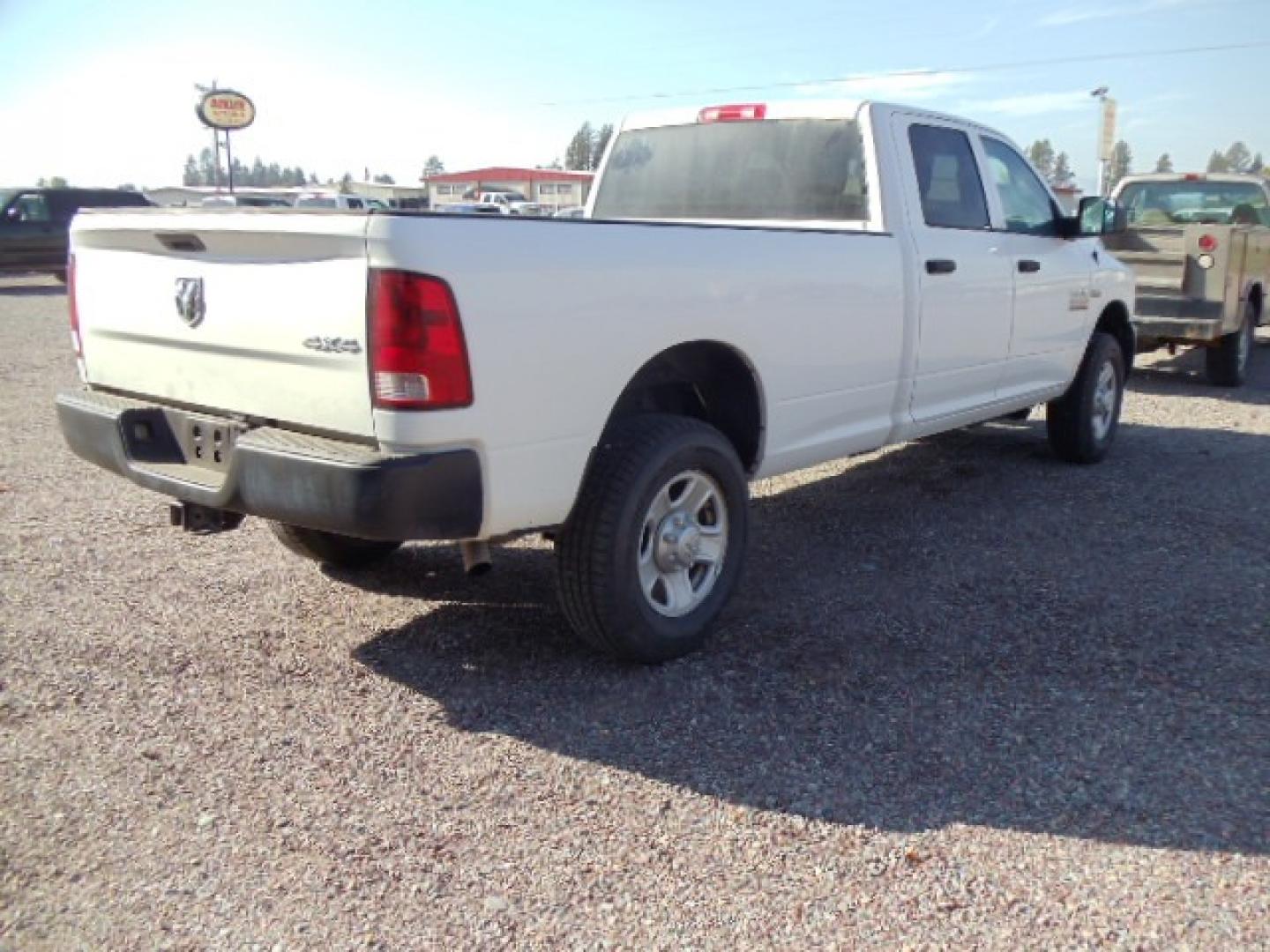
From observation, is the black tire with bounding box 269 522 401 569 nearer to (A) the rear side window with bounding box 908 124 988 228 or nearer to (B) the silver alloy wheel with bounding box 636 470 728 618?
(B) the silver alloy wheel with bounding box 636 470 728 618

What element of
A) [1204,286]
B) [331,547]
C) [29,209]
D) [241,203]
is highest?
[29,209]

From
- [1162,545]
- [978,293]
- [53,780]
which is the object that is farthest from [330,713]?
[1162,545]

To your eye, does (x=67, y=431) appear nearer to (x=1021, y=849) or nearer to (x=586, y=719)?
(x=586, y=719)

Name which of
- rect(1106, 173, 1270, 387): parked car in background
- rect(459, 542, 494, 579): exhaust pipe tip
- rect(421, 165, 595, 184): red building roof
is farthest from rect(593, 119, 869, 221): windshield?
rect(421, 165, 595, 184): red building roof

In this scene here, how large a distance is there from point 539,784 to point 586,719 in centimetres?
43

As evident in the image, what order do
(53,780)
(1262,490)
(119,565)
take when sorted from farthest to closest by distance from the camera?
1. (1262,490)
2. (119,565)
3. (53,780)

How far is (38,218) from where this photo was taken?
21516mm

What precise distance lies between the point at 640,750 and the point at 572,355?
121cm

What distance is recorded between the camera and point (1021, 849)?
281cm

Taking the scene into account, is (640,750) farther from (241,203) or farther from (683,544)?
(241,203)

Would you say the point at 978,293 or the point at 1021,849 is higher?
the point at 978,293

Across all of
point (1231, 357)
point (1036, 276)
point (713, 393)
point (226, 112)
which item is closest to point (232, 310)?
point (713, 393)

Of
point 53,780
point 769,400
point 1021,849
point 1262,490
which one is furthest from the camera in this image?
point 1262,490

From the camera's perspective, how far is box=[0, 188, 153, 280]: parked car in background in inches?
837
